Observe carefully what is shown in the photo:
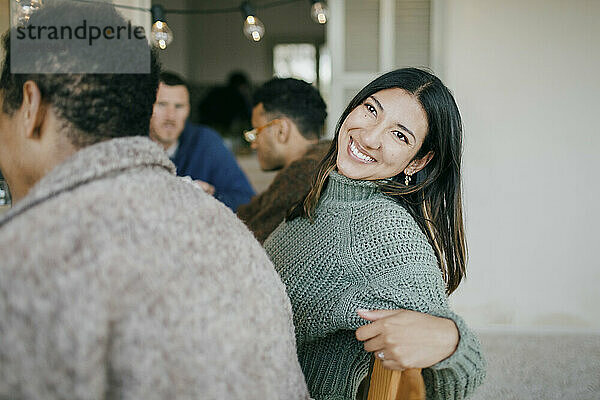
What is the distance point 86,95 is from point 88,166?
0.12 m

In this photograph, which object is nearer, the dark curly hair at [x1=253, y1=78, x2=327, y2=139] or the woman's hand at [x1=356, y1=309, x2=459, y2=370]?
the woman's hand at [x1=356, y1=309, x2=459, y2=370]

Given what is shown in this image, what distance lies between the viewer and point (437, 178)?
1418 mm

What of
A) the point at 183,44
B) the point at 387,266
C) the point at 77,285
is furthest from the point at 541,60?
the point at 183,44

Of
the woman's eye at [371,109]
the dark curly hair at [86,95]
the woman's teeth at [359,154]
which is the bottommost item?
the woman's teeth at [359,154]

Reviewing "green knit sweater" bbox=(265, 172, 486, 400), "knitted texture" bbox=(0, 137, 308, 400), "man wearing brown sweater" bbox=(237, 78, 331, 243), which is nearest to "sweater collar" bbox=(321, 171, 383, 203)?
"green knit sweater" bbox=(265, 172, 486, 400)

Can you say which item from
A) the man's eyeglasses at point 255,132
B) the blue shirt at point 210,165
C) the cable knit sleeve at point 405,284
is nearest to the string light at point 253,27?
the man's eyeglasses at point 255,132

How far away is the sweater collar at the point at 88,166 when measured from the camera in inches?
30.5

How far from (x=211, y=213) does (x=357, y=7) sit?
2850 mm

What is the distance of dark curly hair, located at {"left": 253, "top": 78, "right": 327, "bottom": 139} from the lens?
267cm

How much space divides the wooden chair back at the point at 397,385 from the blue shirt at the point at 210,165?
6.57 ft

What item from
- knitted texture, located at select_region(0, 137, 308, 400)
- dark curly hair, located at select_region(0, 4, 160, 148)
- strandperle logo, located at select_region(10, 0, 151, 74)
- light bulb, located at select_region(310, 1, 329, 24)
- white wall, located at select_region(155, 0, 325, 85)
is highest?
white wall, located at select_region(155, 0, 325, 85)

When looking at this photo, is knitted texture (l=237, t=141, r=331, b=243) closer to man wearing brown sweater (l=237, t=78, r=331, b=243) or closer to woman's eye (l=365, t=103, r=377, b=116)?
man wearing brown sweater (l=237, t=78, r=331, b=243)

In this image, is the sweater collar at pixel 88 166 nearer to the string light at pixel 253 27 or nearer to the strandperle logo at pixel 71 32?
the strandperle logo at pixel 71 32

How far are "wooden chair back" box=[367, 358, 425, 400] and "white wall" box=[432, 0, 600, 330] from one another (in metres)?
2.51
